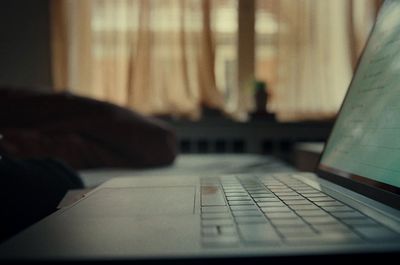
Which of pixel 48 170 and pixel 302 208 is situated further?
pixel 48 170

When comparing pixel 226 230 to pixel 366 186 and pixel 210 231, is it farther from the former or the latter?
pixel 366 186

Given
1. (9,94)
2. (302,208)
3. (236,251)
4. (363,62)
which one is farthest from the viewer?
(9,94)

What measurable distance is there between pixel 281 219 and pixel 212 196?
6.3 inches

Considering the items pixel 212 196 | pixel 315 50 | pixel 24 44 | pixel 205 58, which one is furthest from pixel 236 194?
pixel 24 44

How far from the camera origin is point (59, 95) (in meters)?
1.52

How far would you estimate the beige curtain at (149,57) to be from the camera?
2.46m

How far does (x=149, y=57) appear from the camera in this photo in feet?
8.10

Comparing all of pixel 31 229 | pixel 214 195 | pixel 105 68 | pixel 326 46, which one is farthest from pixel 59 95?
pixel 326 46

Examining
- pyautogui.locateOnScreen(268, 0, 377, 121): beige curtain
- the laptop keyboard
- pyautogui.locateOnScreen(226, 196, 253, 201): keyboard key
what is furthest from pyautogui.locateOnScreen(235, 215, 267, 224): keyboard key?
pyautogui.locateOnScreen(268, 0, 377, 121): beige curtain

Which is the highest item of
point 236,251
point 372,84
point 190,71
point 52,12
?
point 52,12

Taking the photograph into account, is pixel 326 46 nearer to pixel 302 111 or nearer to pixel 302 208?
pixel 302 111

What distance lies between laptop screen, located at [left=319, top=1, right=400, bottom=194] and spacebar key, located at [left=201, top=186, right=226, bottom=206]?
160 millimetres

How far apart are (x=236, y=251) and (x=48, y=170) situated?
559 millimetres

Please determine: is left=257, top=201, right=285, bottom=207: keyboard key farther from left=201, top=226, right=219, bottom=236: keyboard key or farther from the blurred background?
the blurred background
